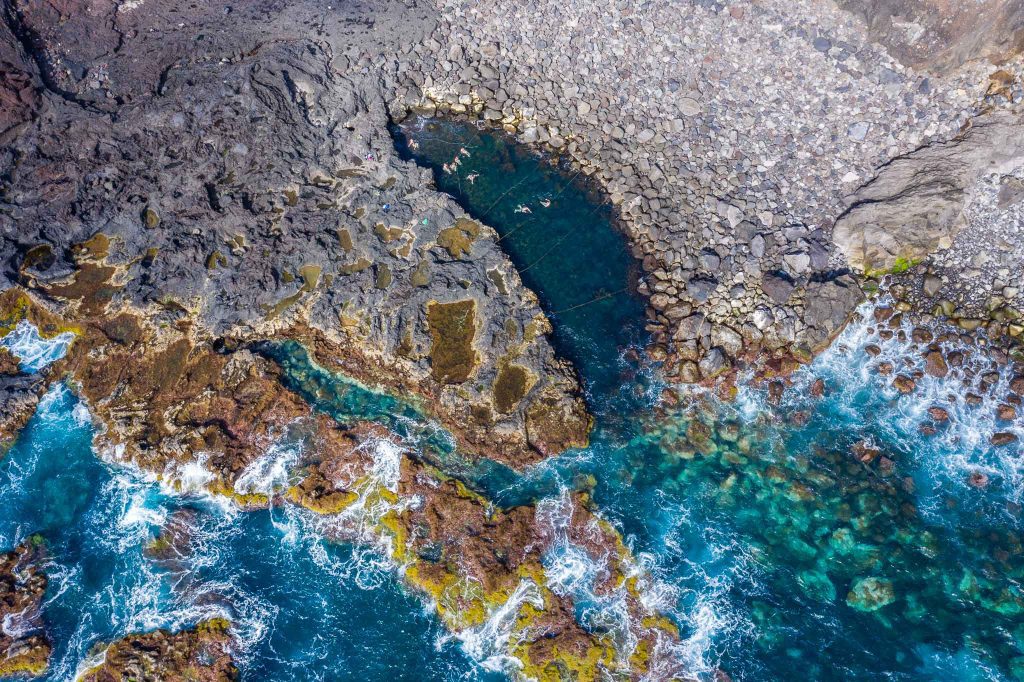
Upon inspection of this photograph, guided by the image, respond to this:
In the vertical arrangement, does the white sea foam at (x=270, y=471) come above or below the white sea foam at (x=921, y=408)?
below

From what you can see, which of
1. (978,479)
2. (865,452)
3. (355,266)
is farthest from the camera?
(355,266)

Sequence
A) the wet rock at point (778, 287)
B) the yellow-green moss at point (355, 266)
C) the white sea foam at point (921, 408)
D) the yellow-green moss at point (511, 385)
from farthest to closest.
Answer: the yellow-green moss at point (355, 266) < the wet rock at point (778, 287) < the yellow-green moss at point (511, 385) < the white sea foam at point (921, 408)

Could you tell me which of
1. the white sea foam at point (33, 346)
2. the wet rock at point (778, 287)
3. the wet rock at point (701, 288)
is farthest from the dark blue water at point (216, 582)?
the wet rock at point (778, 287)

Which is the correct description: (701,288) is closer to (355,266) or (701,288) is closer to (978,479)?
(978,479)

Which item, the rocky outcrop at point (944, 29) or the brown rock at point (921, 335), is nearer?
the brown rock at point (921, 335)

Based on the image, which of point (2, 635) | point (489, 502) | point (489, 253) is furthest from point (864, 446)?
point (2, 635)

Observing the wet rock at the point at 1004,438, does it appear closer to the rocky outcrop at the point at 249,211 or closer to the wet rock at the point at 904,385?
the wet rock at the point at 904,385

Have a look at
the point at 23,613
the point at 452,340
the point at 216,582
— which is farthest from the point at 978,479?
the point at 23,613
